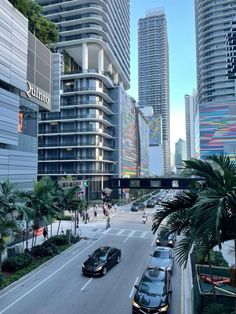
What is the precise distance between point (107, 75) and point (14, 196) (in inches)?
2572

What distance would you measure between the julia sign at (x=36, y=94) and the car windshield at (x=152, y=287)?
22.7 m

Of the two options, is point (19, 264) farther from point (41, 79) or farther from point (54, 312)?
point (41, 79)

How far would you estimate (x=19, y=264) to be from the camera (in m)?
19.7

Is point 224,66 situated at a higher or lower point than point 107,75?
higher

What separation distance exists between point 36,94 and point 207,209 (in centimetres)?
2972

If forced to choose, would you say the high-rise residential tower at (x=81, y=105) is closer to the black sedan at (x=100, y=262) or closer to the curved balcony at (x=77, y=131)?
the curved balcony at (x=77, y=131)

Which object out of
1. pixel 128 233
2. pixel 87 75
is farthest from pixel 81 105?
pixel 128 233

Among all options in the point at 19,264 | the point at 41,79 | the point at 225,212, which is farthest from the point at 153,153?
the point at 225,212

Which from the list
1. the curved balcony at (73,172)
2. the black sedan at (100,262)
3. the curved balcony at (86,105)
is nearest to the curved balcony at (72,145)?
the curved balcony at (73,172)

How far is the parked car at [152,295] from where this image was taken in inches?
501

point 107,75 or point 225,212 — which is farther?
point 107,75

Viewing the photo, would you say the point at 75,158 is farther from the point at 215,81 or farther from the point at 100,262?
the point at 215,81

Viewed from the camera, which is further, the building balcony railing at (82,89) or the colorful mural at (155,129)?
the colorful mural at (155,129)

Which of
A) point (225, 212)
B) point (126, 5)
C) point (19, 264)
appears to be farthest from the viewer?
point (126, 5)
